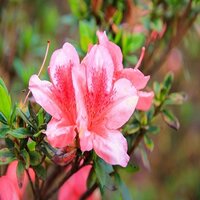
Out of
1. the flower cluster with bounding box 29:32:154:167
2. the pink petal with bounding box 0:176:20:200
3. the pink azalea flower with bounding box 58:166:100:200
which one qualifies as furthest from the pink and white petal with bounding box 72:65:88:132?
the pink azalea flower with bounding box 58:166:100:200

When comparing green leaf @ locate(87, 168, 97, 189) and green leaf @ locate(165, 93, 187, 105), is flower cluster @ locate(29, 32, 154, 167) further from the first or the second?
green leaf @ locate(165, 93, 187, 105)

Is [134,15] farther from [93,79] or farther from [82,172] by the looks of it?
[93,79]

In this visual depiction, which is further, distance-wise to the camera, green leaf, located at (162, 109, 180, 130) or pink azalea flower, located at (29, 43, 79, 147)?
green leaf, located at (162, 109, 180, 130)

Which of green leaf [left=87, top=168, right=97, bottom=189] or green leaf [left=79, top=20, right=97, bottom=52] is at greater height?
green leaf [left=79, top=20, right=97, bottom=52]

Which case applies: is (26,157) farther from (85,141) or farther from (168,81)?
(168,81)

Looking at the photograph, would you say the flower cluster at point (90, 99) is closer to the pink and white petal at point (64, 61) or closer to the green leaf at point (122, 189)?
the pink and white petal at point (64, 61)

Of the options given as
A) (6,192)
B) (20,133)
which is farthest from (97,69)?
(6,192)
